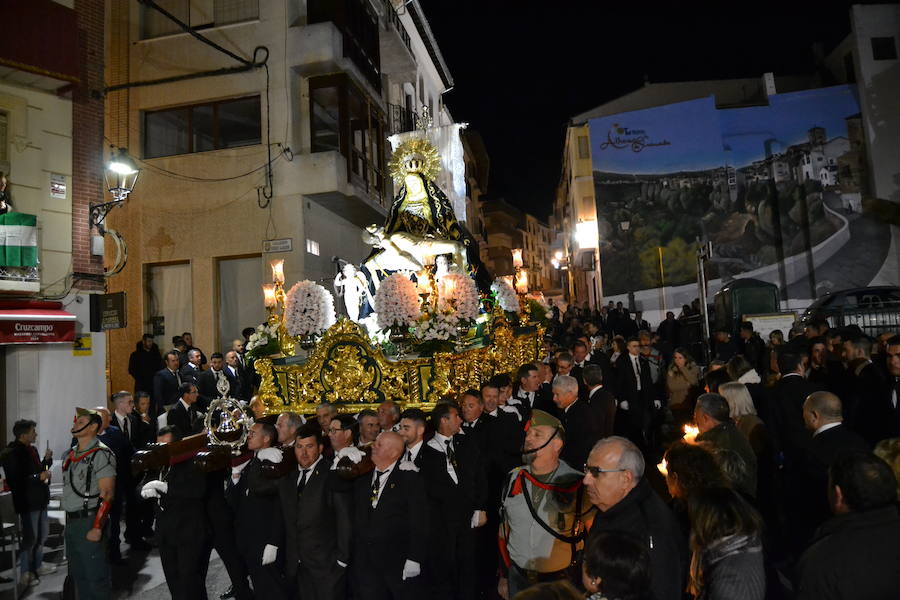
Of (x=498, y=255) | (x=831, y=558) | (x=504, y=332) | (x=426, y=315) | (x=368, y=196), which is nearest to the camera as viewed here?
(x=831, y=558)

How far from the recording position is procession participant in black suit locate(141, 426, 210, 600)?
5.68 m

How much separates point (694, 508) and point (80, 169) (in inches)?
497

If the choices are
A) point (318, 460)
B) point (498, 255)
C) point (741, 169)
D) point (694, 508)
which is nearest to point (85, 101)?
point (318, 460)

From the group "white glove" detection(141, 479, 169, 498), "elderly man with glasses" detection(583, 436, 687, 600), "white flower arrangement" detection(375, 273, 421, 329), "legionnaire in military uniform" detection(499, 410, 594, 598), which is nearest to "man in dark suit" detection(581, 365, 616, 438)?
"white flower arrangement" detection(375, 273, 421, 329)

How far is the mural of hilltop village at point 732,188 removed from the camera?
31.5 m

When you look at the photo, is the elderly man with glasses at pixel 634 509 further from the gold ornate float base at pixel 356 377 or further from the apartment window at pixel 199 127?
the apartment window at pixel 199 127

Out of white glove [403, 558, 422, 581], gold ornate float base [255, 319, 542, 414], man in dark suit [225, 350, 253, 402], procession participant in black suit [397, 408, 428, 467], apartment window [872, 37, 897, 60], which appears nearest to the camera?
white glove [403, 558, 422, 581]

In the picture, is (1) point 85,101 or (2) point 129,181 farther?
(2) point 129,181

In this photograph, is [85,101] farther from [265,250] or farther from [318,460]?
[318,460]

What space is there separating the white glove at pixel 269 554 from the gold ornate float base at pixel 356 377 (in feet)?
9.03

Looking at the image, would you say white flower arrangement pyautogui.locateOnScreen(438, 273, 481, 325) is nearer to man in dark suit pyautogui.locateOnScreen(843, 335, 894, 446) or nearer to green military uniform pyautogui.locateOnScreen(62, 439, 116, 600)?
green military uniform pyautogui.locateOnScreen(62, 439, 116, 600)

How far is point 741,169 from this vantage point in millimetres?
32250

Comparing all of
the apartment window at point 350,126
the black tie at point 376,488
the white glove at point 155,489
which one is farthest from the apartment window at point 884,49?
the white glove at point 155,489

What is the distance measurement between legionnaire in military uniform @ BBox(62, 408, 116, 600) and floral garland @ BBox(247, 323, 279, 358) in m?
2.88
